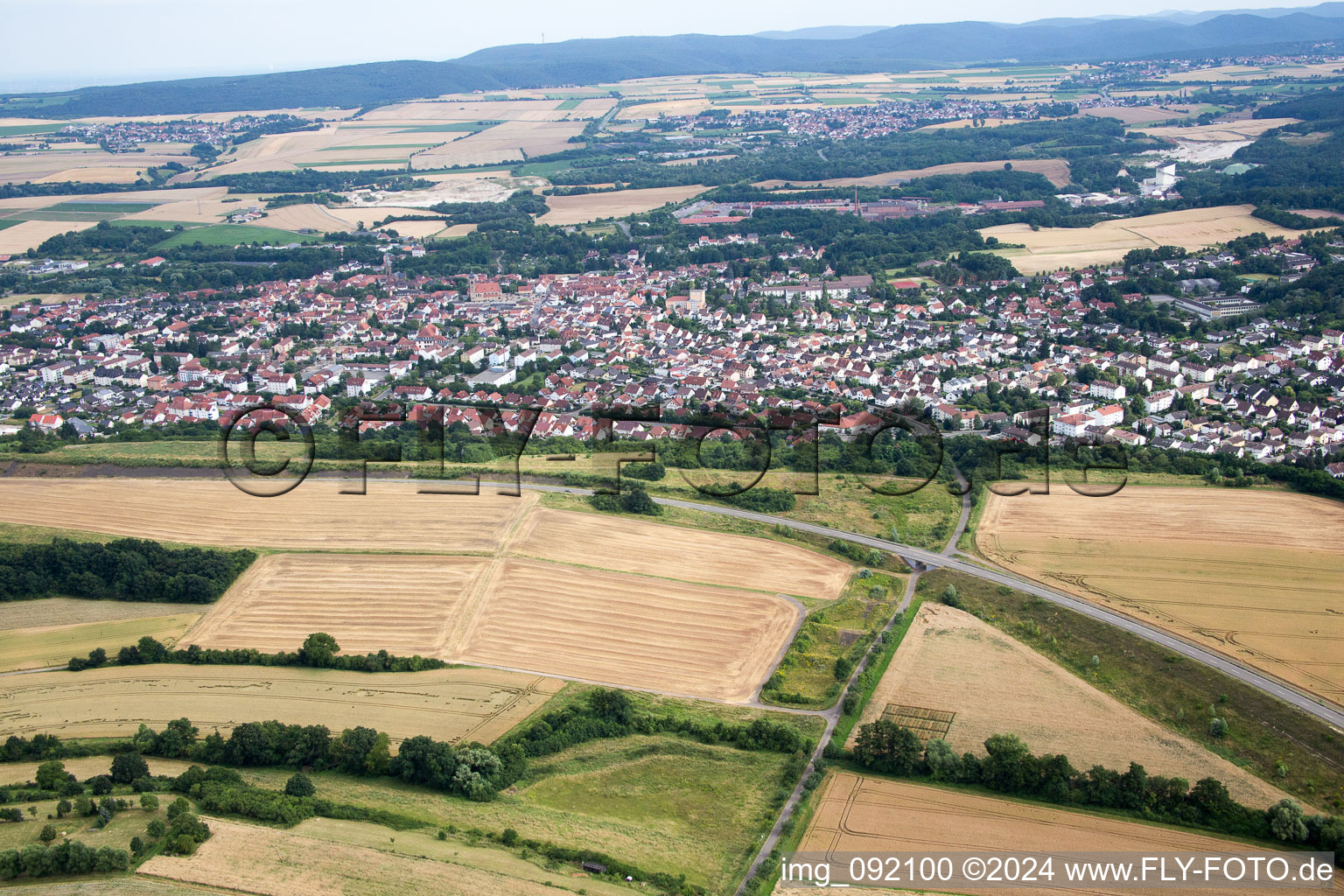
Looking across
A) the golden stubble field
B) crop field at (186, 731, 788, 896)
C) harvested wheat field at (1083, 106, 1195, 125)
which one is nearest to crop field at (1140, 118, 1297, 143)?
harvested wheat field at (1083, 106, 1195, 125)

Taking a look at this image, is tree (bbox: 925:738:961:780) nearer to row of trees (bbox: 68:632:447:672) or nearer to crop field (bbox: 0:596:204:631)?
row of trees (bbox: 68:632:447:672)

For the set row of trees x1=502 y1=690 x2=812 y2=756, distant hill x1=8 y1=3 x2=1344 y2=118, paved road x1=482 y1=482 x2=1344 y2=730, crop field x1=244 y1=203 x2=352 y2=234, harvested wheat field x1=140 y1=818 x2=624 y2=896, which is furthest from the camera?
distant hill x1=8 y1=3 x2=1344 y2=118

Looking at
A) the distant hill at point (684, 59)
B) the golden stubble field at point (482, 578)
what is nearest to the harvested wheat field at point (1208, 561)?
the golden stubble field at point (482, 578)

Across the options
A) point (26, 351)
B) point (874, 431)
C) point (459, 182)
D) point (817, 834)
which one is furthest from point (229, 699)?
point (459, 182)

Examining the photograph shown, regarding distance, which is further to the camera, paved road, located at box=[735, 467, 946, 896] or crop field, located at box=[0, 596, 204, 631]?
crop field, located at box=[0, 596, 204, 631]

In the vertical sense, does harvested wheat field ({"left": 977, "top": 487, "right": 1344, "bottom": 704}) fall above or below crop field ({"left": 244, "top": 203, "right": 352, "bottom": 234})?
below

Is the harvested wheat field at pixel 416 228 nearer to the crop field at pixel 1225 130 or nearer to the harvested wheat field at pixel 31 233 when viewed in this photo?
the harvested wheat field at pixel 31 233

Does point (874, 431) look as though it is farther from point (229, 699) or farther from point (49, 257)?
point (49, 257)
